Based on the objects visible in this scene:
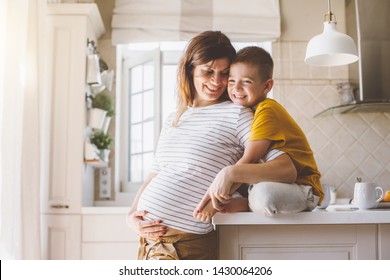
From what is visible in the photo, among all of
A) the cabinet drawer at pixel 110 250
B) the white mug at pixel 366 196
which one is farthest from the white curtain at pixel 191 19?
the white mug at pixel 366 196

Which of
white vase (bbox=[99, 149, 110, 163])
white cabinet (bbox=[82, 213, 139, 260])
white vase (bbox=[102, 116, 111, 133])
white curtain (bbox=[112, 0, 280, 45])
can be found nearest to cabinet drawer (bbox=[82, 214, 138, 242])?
white cabinet (bbox=[82, 213, 139, 260])

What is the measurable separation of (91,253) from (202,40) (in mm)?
1413

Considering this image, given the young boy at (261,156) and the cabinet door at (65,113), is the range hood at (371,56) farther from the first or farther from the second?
the young boy at (261,156)

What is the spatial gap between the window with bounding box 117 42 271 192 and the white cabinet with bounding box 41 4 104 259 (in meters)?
0.55

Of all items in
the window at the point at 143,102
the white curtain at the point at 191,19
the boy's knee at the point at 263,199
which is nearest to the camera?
the boy's knee at the point at 263,199

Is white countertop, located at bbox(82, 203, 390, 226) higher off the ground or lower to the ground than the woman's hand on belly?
higher

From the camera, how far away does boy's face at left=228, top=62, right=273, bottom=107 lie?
96 cm

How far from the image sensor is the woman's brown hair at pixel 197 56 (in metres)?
1.00

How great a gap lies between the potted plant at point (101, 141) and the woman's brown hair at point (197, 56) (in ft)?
4.72

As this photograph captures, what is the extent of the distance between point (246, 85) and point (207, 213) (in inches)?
9.8

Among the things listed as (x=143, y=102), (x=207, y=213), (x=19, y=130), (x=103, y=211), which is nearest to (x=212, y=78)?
(x=207, y=213)

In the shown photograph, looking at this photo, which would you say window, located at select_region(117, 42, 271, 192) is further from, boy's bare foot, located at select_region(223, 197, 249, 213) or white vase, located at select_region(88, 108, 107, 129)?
boy's bare foot, located at select_region(223, 197, 249, 213)

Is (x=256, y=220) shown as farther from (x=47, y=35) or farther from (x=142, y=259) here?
(x=47, y=35)

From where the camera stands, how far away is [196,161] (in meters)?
0.97
